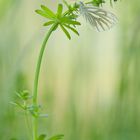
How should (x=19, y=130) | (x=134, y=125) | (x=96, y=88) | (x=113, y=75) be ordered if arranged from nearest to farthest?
(x=19, y=130)
(x=134, y=125)
(x=96, y=88)
(x=113, y=75)

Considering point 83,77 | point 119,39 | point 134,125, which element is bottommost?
point 134,125

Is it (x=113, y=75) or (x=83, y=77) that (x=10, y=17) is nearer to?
(x=83, y=77)

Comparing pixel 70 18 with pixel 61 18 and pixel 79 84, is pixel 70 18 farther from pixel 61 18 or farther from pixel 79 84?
pixel 79 84

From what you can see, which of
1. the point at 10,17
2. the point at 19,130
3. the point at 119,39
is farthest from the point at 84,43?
the point at 19,130

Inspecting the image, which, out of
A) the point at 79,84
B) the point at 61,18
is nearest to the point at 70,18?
the point at 61,18

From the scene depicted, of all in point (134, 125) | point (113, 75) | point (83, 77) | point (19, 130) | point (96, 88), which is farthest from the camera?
point (113, 75)

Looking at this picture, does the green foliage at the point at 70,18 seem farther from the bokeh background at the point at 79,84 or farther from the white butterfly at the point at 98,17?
the bokeh background at the point at 79,84
